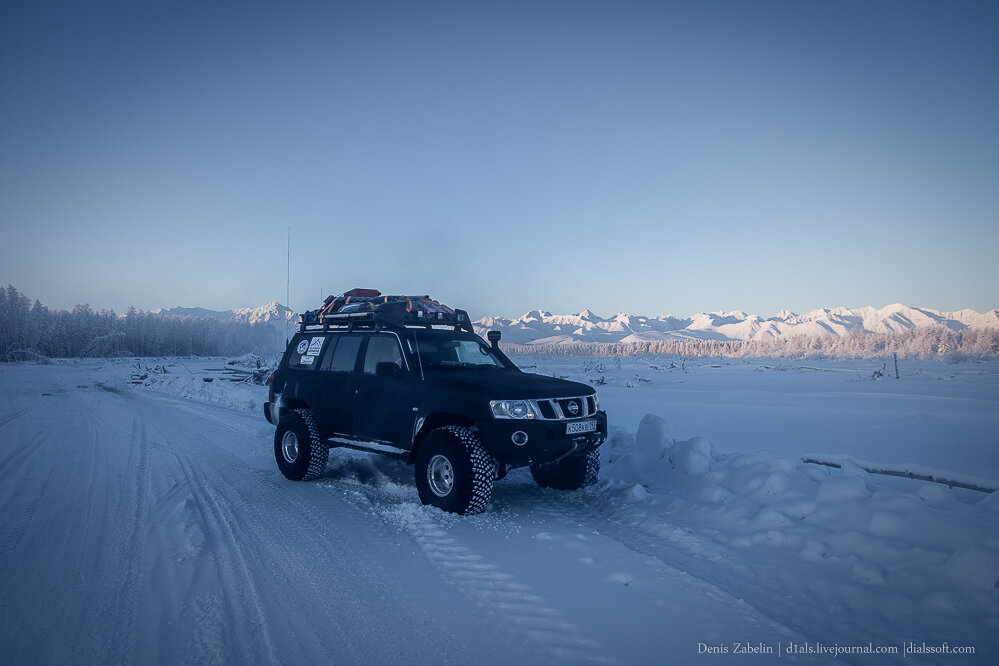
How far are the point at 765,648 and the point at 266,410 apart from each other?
24.5ft

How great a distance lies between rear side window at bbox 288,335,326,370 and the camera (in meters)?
7.54

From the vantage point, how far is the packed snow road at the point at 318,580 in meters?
3.07

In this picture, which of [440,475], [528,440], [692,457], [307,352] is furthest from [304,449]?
[692,457]

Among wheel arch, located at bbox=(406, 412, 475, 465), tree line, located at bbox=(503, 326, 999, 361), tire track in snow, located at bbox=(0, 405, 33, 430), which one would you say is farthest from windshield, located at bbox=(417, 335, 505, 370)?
tree line, located at bbox=(503, 326, 999, 361)

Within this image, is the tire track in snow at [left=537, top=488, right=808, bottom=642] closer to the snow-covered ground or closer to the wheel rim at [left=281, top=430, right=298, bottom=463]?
the snow-covered ground

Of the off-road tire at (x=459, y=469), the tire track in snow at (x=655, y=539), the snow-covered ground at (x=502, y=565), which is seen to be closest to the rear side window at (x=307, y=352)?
the snow-covered ground at (x=502, y=565)

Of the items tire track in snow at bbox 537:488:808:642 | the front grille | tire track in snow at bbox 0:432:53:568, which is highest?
the front grille

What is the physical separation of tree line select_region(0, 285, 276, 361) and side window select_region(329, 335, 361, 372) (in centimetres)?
7714

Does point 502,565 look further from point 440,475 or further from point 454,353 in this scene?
point 454,353

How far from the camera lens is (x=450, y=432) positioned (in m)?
5.50

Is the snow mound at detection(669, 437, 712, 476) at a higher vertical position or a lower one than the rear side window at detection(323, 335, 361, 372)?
lower

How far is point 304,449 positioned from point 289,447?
22.1 inches

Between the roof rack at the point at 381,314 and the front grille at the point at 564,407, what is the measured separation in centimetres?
216

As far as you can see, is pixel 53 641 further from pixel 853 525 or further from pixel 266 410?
pixel 853 525
